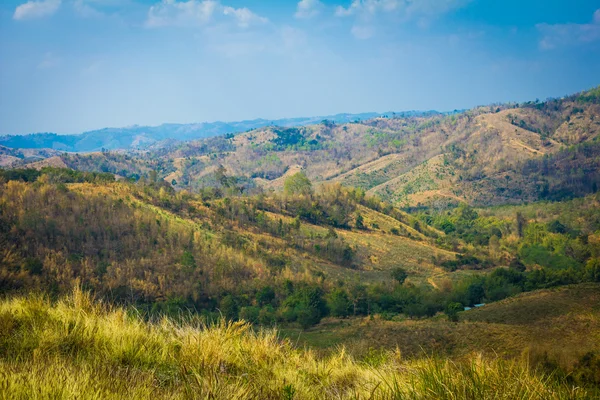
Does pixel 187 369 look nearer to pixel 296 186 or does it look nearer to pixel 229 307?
pixel 229 307

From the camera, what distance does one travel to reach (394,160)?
188375mm

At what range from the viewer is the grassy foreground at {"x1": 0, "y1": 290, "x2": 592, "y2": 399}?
10.2 feet

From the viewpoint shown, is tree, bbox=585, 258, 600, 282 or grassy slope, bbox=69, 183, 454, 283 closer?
tree, bbox=585, 258, 600, 282

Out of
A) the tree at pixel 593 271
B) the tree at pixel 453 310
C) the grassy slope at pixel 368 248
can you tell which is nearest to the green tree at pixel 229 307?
the grassy slope at pixel 368 248

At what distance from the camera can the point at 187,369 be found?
392cm

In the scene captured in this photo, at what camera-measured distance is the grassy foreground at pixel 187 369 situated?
3115mm

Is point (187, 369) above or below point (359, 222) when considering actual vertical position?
above

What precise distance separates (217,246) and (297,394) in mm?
44591

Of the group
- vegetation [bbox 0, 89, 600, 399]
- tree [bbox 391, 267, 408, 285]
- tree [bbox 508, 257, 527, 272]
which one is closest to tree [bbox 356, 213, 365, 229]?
vegetation [bbox 0, 89, 600, 399]

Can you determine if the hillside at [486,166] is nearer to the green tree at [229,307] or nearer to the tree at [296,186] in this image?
the tree at [296,186]

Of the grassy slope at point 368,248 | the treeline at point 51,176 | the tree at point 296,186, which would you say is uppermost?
the treeline at point 51,176

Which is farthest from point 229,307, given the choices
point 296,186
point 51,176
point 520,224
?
point 520,224

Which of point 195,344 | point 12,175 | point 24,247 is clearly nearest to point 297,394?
point 195,344

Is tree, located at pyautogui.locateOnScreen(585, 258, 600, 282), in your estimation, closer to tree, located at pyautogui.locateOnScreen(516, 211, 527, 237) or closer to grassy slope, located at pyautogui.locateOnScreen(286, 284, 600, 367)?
grassy slope, located at pyautogui.locateOnScreen(286, 284, 600, 367)
